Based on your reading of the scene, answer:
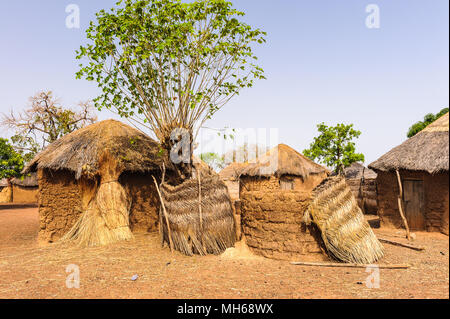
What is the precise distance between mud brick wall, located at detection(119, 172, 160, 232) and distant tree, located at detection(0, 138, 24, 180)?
47.7ft

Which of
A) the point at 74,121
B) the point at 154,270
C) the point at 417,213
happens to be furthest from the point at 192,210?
the point at 74,121

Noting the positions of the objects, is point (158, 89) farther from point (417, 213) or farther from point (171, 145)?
point (417, 213)

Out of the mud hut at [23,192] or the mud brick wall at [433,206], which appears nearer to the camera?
the mud brick wall at [433,206]

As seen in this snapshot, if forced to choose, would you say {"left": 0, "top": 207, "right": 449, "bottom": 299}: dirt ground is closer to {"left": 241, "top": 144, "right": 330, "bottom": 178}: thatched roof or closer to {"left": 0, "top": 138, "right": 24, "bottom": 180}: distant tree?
{"left": 241, "top": 144, "right": 330, "bottom": 178}: thatched roof

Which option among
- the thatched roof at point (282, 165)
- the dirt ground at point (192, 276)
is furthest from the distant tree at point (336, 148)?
the dirt ground at point (192, 276)

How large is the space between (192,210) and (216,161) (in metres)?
54.6

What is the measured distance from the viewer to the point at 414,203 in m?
10.1

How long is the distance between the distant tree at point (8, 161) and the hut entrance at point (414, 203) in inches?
817

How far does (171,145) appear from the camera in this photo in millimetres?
8211

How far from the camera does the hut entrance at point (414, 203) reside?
9.90 m

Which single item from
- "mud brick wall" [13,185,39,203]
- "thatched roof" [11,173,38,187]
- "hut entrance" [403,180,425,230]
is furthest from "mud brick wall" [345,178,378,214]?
"mud brick wall" [13,185,39,203]

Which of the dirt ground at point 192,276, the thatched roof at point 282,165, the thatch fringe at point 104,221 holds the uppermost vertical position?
the thatched roof at point 282,165

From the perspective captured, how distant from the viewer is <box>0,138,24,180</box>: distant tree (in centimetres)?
1946

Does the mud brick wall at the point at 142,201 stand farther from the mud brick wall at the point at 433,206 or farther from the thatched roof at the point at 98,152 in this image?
the mud brick wall at the point at 433,206
